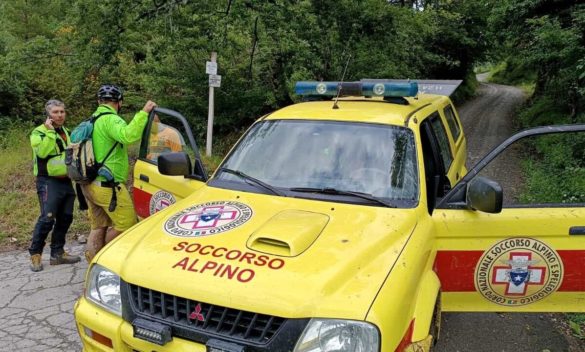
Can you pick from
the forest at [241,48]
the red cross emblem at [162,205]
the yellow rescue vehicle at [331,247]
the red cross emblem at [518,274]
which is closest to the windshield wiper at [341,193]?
the yellow rescue vehicle at [331,247]

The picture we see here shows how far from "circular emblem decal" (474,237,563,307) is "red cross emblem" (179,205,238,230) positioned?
5.36 ft

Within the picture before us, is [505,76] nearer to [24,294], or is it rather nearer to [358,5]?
[358,5]

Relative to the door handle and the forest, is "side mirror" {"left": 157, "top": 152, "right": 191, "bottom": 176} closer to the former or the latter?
the door handle

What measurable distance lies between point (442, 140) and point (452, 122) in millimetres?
1224

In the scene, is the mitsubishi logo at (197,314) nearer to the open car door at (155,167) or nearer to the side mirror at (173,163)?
the side mirror at (173,163)

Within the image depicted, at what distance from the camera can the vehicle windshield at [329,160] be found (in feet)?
10.2

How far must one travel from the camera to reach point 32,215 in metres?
6.83

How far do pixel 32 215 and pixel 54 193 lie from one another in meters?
2.12

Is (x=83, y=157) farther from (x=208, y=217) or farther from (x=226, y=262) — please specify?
(x=226, y=262)

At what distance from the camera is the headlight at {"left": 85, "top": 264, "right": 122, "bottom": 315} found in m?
2.46

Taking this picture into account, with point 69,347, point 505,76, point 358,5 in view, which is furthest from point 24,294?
point 505,76

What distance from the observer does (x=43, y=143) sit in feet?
16.1

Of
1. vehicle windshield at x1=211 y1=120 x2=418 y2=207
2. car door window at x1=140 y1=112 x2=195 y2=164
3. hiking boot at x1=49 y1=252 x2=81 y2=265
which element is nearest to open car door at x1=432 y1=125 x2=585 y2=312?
vehicle windshield at x1=211 y1=120 x2=418 y2=207

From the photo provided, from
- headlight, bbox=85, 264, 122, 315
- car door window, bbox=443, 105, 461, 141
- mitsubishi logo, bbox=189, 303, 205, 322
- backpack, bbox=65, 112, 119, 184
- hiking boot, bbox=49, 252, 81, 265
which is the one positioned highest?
car door window, bbox=443, 105, 461, 141
